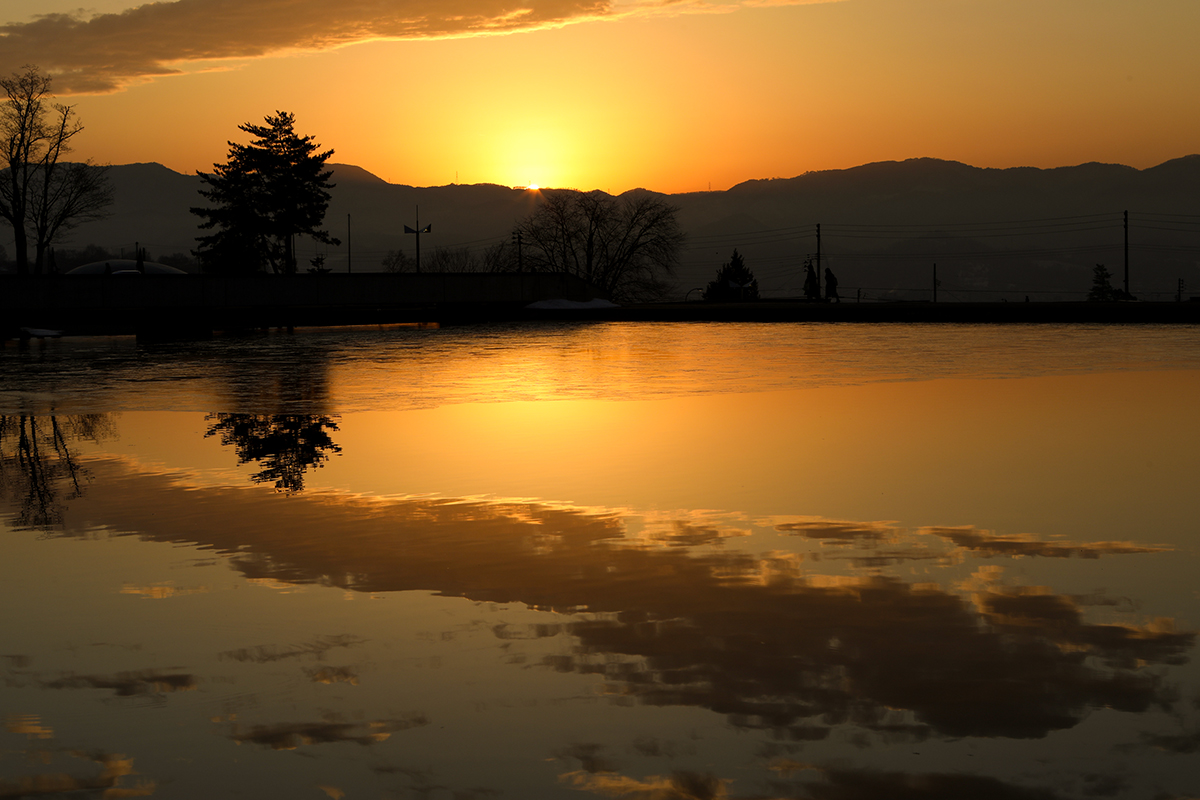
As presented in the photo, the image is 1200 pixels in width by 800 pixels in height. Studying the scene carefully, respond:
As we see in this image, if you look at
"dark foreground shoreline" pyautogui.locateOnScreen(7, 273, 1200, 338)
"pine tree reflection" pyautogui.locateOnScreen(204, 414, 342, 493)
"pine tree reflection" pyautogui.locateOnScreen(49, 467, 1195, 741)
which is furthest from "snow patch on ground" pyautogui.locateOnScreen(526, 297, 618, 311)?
"pine tree reflection" pyautogui.locateOnScreen(49, 467, 1195, 741)

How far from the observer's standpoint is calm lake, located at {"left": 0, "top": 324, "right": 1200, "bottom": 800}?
4.76m

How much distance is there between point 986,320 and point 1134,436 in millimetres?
→ 40597

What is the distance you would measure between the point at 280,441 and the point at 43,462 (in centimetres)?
281

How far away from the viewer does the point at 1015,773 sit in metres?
4.61

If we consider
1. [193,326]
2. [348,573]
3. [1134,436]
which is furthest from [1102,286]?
[348,573]

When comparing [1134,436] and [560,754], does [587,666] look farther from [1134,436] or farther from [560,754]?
[1134,436]

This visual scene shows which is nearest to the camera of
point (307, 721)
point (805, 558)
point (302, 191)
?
point (307, 721)

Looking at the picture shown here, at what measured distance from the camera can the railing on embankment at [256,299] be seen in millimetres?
60312

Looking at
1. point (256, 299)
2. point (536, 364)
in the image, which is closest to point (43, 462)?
point (536, 364)

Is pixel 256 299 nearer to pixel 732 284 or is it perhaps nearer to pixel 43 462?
pixel 732 284

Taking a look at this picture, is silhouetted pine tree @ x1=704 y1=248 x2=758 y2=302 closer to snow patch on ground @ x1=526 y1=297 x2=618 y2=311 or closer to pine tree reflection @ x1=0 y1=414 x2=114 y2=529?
snow patch on ground @ x1=526 y1=297 x2=618 y2=311

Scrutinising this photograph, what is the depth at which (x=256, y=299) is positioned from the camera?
230 ft

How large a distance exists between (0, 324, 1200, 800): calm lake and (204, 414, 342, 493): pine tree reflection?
4.1 inches

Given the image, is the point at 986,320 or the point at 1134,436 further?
the point at 986,320
